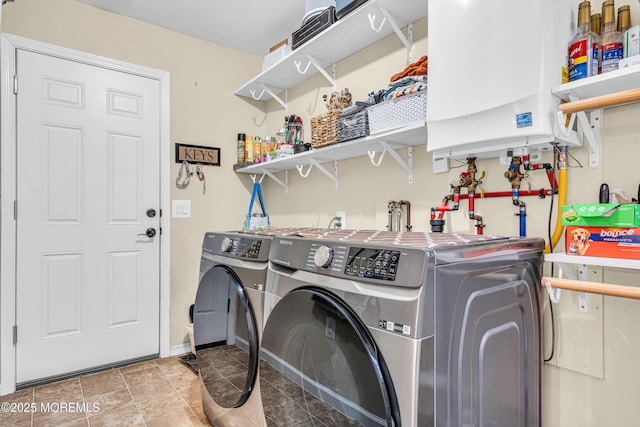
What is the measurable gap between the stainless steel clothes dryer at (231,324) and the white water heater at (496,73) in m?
0.85

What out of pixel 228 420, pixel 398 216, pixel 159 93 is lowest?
pixel 228 420

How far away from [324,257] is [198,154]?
7.33ft

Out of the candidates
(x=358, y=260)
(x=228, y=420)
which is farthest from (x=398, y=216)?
(x=228, y=420)

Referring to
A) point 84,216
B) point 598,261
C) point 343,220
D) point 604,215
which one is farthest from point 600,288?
point 84,216

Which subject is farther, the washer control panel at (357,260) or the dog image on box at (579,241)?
the dog image on box at (579,241)

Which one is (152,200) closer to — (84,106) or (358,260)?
(84,106)

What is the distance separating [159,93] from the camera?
274 centimetres

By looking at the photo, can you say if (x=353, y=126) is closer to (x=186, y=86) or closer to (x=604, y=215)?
(x=604, y=215)

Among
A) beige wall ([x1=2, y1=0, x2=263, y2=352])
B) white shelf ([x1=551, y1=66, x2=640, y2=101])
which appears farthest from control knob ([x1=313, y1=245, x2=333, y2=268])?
beige wall ([x1=2, y1=0, x2=263, y2=352])

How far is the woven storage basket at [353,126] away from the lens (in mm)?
1793

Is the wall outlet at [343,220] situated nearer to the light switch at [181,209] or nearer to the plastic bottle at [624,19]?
the light switch at [181,209]

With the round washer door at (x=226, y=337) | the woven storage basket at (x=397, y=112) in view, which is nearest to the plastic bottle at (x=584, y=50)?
the woven storage basket at (x=397, y=112)

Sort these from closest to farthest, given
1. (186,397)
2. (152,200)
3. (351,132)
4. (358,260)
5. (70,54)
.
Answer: (358,260), (351,132), (186,397), (70,54), (152,200)

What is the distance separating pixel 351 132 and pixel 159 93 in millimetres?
1754
